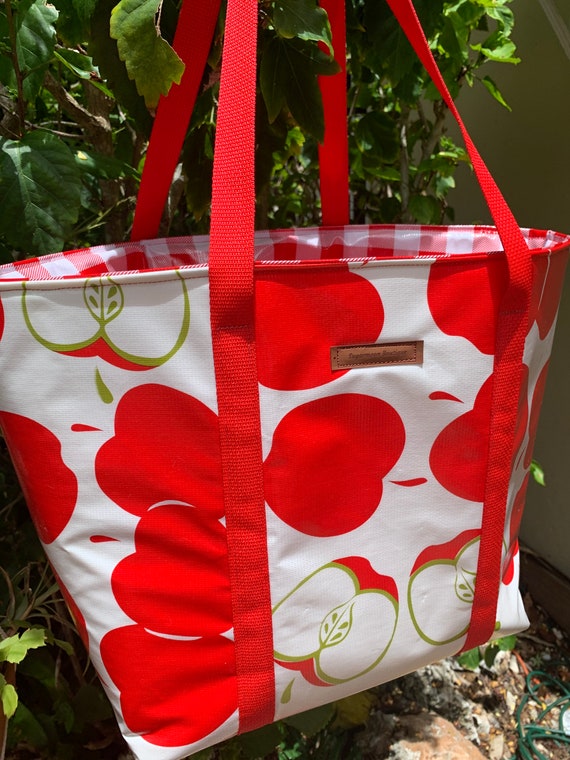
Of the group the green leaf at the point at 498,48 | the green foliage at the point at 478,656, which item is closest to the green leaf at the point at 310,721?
the green foliage at the point at 478,656

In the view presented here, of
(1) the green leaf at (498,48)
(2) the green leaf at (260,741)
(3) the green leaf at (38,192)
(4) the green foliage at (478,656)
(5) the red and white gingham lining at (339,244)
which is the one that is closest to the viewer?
(3) the green leaf at (38,192)

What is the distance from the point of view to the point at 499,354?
48cm

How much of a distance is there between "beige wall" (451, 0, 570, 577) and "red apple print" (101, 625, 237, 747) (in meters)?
0.85

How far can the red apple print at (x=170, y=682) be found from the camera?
447 mm

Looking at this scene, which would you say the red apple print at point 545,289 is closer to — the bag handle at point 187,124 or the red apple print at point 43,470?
the bag handle at point 187,124

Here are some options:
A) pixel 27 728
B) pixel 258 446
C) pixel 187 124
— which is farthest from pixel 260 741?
pixel 187 124

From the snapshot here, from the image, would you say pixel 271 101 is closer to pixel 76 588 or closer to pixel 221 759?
pixel 76 588

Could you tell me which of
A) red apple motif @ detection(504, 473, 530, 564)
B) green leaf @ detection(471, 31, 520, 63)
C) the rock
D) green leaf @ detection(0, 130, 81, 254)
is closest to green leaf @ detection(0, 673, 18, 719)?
green leaf @ detection(0, 130, 81, 254)

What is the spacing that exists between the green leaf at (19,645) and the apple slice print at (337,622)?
7.3 inches

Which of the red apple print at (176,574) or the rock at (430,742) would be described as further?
the rock at (430,742)

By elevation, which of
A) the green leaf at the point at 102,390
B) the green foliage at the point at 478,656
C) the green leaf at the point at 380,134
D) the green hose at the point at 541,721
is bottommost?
the green hose at the point at 541,721

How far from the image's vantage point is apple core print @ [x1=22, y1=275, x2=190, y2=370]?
1.24ft

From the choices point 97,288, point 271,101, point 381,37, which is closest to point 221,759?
point 97,288

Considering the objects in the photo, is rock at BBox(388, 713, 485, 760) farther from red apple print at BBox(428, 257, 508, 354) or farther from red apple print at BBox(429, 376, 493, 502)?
red apple print at BBox(428, 257, 508, 354)
